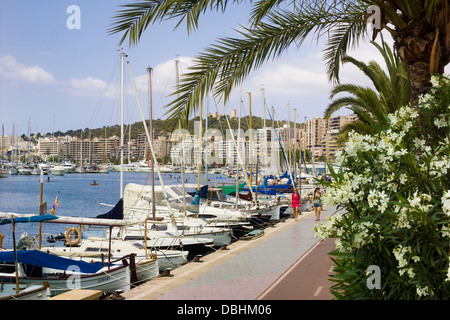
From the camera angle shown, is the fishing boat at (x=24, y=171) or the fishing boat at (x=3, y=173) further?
the fishing boat at (x=24, y=171)

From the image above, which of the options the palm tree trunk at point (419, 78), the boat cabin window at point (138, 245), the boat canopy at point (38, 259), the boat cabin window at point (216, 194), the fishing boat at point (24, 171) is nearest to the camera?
the palm tree trunk at point (419, 78)

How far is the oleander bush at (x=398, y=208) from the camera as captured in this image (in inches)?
151

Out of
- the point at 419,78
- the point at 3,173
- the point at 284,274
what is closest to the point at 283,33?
the point at 419,78

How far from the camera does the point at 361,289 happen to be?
436cm

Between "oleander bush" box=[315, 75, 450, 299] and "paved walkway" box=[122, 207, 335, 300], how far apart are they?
16.0 feet

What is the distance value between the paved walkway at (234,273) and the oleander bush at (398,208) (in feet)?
16.0

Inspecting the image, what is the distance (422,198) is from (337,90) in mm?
12542

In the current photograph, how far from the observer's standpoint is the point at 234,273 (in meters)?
11.3

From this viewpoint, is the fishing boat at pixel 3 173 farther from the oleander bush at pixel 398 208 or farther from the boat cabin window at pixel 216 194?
the oleander bush at pixel 398 208

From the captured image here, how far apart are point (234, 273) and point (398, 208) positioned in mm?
7945

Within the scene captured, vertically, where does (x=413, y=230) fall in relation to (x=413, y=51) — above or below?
below

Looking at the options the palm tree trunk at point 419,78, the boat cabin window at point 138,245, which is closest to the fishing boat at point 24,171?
the boat cabin window at point 138,245
